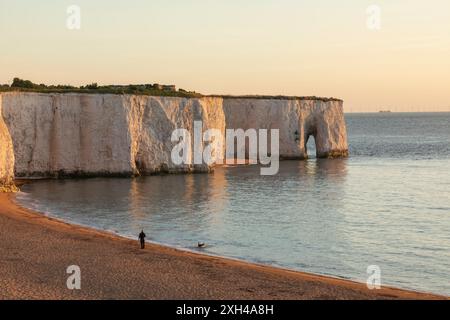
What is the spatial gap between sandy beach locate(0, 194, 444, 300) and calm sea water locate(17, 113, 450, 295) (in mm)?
1604

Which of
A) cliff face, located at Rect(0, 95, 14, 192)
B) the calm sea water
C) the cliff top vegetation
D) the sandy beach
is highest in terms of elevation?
the cliff top vegetation

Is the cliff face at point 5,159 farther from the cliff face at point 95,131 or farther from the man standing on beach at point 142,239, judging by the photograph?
the man standing on beach at point 142,239

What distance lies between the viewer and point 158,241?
24.0 meters

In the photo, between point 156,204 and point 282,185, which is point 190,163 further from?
point 156,204

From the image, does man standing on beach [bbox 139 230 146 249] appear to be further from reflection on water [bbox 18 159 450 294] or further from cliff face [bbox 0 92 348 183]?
cliff face [bbox 0 92 348 183]

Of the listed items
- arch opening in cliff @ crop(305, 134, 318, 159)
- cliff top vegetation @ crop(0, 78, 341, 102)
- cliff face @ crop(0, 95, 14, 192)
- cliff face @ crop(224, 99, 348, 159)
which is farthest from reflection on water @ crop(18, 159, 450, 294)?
arch opening in cliff @ crop(305, 134, 318, 159)

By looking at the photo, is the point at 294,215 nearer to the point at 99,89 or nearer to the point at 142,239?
the point at 142,239

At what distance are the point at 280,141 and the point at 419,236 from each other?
41.0 meters

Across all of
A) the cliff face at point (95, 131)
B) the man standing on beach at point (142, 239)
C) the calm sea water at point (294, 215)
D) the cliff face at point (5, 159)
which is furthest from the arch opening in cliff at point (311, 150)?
the man standing on beach at point (142, 239)

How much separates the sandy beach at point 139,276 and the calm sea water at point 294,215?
1.60 meters

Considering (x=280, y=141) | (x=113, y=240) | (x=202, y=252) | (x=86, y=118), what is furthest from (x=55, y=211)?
(x=280, y=141)

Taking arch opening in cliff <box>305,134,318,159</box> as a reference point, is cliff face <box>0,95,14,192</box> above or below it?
above

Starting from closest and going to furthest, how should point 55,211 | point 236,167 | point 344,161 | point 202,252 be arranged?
point 202,252 → point 55,211 → point 236,167 → point 344,161

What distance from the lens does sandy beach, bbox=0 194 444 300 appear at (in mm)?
16078
